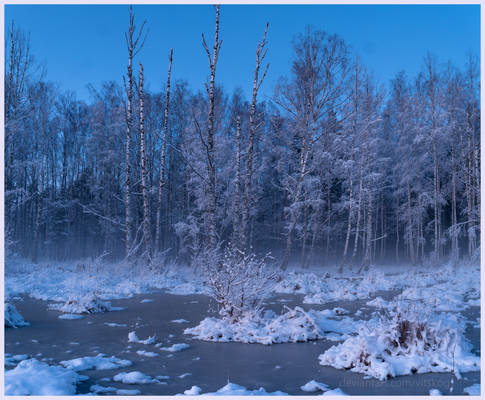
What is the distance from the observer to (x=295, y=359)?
6.09 m

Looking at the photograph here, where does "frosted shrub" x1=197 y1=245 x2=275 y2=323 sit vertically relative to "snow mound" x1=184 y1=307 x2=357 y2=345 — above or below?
above

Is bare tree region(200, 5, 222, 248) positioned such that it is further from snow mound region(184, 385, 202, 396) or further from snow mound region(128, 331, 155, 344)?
snow mound region(184, 385, 202, 396)

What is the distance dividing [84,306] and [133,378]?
581 centimetres

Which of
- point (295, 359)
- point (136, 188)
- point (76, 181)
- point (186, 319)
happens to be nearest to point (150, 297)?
point (186, 319)

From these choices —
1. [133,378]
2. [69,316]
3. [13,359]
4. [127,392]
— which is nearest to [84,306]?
[69,316]

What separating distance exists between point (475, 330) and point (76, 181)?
3146 cm

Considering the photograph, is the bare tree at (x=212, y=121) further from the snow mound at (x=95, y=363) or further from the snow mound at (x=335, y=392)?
the snow mound at (x=335, y=392)

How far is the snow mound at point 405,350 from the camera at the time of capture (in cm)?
546

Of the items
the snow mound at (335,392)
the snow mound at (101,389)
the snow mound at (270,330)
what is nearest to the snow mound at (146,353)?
the snow mound at (270,330)

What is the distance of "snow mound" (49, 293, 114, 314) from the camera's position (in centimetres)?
1013

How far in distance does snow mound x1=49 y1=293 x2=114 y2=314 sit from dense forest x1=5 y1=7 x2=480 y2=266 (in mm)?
6056

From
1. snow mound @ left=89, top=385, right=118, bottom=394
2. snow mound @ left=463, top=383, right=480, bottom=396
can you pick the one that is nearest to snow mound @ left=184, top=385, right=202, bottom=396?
snow mound @ left=89, top=385, right=118, bottom=394

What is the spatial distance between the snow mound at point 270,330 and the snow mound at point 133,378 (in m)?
2.33

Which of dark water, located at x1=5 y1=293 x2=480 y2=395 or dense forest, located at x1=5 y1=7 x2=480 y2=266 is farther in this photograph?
dense forest, located at x1=5 y1=7 x2=480 y2=266
